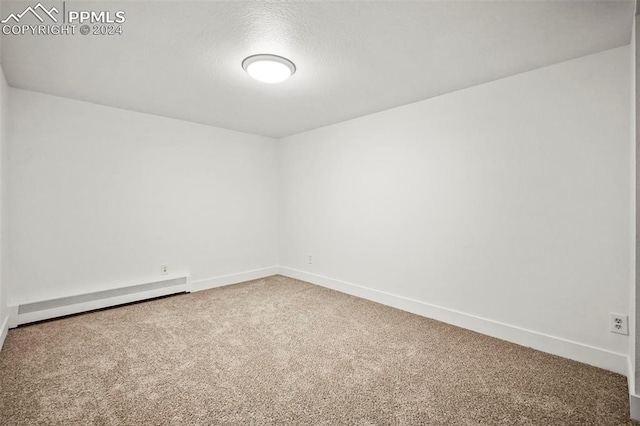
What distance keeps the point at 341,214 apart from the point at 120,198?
2840 mm

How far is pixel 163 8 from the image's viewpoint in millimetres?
1759

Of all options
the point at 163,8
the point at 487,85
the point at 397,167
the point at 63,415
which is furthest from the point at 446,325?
the point at 163,8

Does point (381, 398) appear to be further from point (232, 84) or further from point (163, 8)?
point (232, 84)

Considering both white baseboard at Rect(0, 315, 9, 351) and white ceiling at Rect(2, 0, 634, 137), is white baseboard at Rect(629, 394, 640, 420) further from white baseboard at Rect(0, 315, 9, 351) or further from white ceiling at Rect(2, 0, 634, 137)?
white baseboard at Rect(0, 315, 9, 351)

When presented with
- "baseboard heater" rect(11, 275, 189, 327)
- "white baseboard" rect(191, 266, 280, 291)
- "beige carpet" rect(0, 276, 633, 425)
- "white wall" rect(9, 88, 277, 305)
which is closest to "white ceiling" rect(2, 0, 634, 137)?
"white wall" rect(9, 88, 277, 305)

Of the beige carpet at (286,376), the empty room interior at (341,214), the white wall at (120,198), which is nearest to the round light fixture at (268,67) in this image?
the empty room interior at (341,214)

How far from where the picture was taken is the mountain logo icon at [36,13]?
176 centimetres

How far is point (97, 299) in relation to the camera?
344 centimetres

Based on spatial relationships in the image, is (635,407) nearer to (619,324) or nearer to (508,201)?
(619,324)

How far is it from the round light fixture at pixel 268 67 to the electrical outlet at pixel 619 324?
3.15 metres

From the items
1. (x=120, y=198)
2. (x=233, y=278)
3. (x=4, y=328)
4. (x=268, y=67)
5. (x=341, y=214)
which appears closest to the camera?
(x=268, y=67)

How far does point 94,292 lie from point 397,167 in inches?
151

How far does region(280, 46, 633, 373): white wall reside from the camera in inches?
88.2

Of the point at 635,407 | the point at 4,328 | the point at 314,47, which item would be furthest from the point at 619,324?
the point at 4,328
